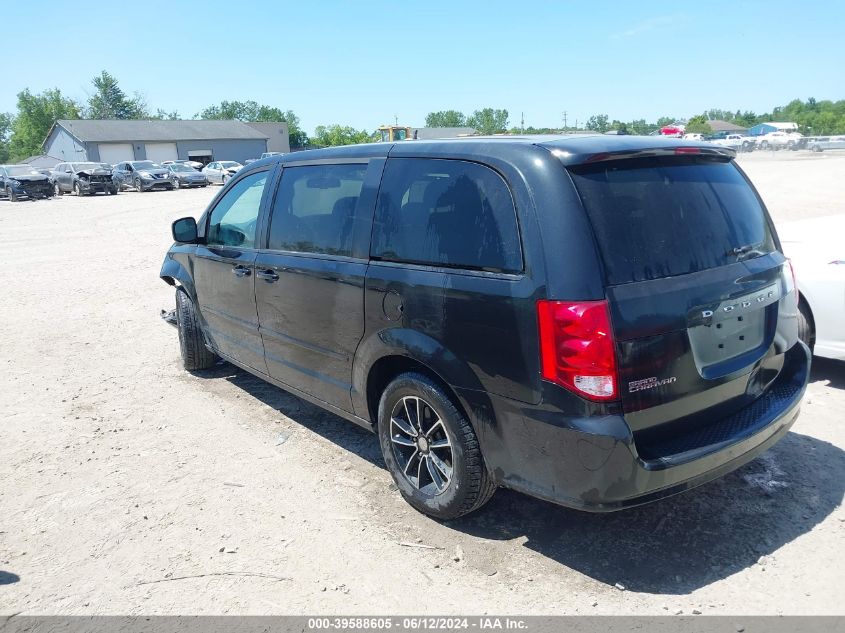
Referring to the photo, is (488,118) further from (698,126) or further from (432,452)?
(432,452)

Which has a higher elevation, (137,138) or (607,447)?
(137,138)

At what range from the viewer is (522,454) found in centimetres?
302

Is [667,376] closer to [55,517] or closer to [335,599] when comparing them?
[335,599]

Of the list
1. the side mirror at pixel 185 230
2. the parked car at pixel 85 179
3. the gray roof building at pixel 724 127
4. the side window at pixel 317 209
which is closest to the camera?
the side window at pixel 317 209

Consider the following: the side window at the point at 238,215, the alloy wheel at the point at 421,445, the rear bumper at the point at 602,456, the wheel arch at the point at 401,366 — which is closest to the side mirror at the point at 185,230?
the side window at the point at 238,215

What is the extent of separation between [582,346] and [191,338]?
434 cm

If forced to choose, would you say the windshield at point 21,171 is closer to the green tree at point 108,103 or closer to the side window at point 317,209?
the side window at point 317,209

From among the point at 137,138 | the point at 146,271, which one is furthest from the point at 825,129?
the point at 146,271

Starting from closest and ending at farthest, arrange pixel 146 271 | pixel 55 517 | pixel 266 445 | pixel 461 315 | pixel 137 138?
pixel 461 315 < pixel 55 517 < pixel 266 445 < pixel 146 271 < pixel 137 138

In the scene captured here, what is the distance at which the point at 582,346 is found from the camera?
276 cm

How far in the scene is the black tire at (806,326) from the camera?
523 centimetres

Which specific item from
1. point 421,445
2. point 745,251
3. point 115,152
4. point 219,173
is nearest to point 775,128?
point 219,173

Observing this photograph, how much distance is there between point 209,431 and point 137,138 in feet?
227

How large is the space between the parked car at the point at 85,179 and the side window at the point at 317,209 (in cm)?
3592
